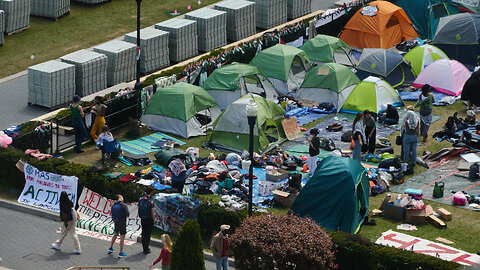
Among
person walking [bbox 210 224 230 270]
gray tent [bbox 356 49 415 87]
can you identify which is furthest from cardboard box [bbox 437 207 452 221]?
gray tent [bbox 356 49 415 87]

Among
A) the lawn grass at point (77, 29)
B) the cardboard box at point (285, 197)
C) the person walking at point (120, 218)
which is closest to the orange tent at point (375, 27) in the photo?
the lawn grass at point (77, 29)

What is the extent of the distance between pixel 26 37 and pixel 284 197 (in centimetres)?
1533

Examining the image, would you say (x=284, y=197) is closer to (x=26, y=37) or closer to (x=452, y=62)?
(x=452, y=62)

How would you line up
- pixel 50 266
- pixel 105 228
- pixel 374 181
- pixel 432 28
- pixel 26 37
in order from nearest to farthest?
pixel 50 266 < pixel 105 228 < pixel 374 181 < pixel 26 37 < pixel 432 28

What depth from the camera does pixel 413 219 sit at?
22516 millimetres

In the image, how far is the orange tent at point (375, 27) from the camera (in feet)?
119

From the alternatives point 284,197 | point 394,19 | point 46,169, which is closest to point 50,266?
point 46,169

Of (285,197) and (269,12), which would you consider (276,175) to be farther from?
(269,12)

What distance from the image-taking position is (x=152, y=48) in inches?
1270

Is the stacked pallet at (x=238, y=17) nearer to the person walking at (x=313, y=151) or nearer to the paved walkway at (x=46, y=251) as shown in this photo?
the person walking at (x=313, y=151)

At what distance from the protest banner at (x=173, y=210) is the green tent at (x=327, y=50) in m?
13.0

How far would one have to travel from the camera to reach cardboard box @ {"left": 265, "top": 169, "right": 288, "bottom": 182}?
82.2 feet

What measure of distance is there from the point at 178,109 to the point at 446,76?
9.41 m

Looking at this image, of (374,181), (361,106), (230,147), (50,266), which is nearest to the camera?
(50,266)
